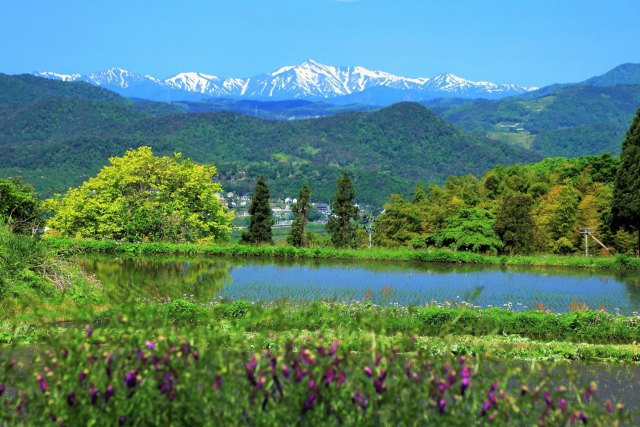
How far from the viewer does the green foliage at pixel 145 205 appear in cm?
3147

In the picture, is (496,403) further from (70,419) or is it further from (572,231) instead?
(572,231)

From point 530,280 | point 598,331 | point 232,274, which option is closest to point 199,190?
point 232,274

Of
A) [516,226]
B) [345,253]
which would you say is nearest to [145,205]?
[345,253]

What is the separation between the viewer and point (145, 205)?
104 feet

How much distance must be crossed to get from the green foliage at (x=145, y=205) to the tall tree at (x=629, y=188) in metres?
19.3

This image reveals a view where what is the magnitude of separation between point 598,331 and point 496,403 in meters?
9.12

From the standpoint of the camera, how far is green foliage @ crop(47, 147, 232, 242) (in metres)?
31.5

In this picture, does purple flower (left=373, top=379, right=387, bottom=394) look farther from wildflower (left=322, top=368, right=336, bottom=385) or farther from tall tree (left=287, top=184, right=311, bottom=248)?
tall tree (left=287, top=184, right=311, bottom=248)

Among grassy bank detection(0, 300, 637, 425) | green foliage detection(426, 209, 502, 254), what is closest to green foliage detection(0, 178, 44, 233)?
green foliage detection(426, 209, 502, 254)

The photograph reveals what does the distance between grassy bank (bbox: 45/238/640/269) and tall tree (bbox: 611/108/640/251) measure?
16.8 ft

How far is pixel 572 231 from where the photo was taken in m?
34.6

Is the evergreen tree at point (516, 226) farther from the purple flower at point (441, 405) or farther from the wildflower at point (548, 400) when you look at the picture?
the purple flower at point (441, 405)

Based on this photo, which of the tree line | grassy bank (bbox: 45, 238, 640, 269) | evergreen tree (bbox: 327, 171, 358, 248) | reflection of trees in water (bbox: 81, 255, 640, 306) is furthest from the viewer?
evergreen tree (bbox: 327, 171, 358, 248)

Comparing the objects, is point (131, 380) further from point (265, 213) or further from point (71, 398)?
point (265, 213)
